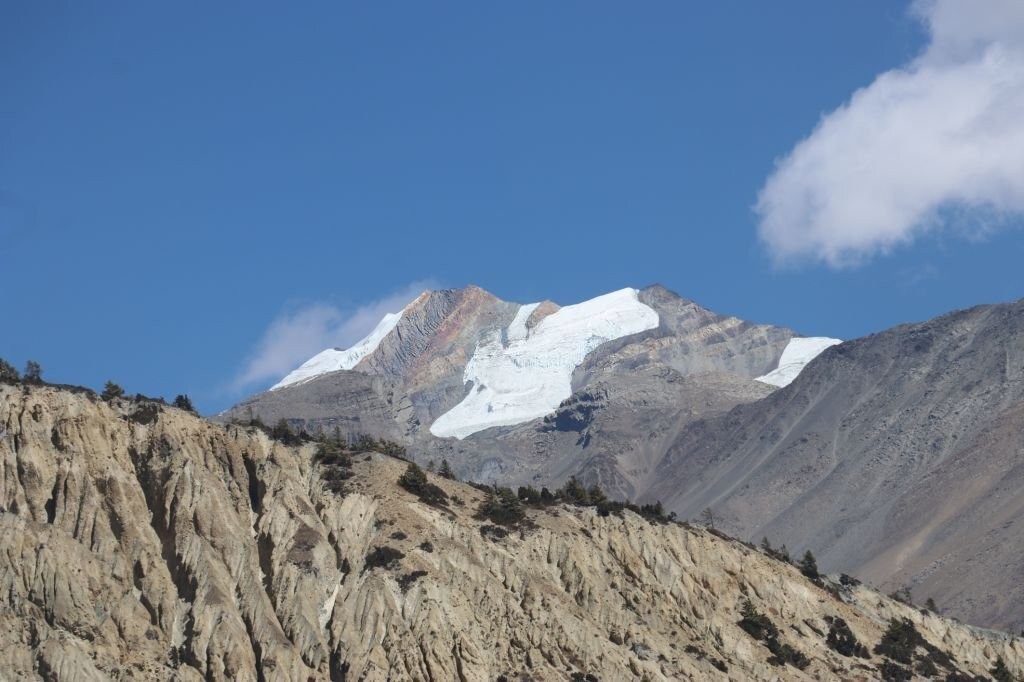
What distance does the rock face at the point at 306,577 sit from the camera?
289 feet

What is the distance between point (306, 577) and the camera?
316ft

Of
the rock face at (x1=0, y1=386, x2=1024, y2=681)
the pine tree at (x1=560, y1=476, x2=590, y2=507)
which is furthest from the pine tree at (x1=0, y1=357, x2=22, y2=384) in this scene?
the pine tree at (x1=560, y1=476, x2=590, y2=507)

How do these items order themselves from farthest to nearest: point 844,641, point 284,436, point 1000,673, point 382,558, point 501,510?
point 1000,673 → point 844,641 → point 284,436 → point 501,510 → point 382,558

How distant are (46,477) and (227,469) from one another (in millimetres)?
12082

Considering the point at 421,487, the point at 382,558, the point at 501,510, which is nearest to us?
the point at 382,558

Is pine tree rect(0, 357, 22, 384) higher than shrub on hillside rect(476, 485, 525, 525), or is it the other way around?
pine tree rect(0, 357, 22, 384)

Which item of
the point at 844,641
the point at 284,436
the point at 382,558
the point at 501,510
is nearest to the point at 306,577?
the point at 382,558

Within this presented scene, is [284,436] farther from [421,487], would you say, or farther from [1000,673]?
[1000,673]

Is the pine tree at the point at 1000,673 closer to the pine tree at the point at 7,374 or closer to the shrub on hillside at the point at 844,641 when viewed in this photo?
the shrub on hillside at the point at 844,641

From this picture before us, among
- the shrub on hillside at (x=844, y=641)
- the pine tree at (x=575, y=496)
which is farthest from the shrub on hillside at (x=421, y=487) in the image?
the shrub on hillside at (x=844, y=641)

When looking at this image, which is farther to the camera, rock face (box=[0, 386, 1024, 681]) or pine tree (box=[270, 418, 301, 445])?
pine tree (box=[270, 418, 301, 445])

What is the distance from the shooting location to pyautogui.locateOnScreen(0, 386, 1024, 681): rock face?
8806cm

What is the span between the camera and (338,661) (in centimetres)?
9250

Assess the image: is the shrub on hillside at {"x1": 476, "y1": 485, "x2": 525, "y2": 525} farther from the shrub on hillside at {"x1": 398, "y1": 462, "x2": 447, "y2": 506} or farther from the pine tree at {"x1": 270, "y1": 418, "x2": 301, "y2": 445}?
the pine tree at {"x1": 270, "y1": 418, "x2": 301, "y2": 445}
